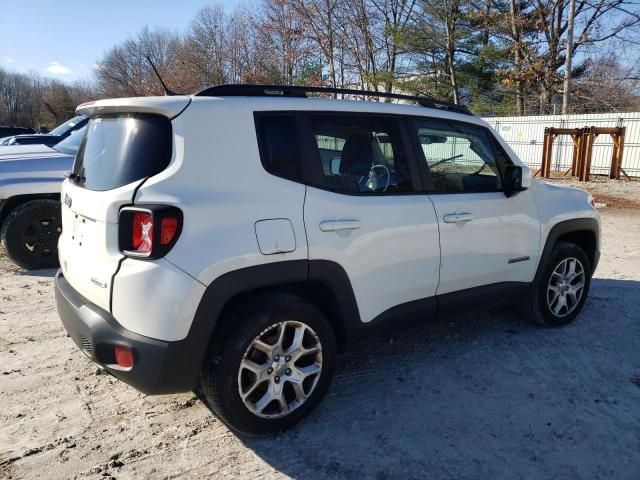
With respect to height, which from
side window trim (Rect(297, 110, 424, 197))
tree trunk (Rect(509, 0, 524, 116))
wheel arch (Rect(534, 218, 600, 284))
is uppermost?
tree trunk (Rect(509, 0, 524, 116))

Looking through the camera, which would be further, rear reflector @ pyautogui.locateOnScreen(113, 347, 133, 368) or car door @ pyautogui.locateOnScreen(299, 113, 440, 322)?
car door @ pyautogui.locateOnScreen(299, 113, 440, 322)

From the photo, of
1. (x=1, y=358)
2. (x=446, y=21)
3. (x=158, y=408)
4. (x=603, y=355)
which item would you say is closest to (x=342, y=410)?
(x=158, y=408)

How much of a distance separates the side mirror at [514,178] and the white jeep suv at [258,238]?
0.18 metres

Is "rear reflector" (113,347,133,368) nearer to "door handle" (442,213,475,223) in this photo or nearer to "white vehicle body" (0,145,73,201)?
"door handle" (442,213,475,223)

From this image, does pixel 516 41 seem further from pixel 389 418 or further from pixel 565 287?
pixel 389 418

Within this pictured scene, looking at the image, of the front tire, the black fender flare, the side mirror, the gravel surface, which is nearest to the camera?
the black fender flare

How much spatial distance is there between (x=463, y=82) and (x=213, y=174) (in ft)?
103

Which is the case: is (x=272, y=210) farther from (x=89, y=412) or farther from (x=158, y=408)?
(x=89, y=412)

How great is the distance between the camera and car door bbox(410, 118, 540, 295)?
3.37 m

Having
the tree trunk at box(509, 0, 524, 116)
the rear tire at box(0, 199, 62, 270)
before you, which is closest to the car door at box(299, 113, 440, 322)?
the rear tire at box(0, 199, 62, 270)

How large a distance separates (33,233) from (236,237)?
465cm

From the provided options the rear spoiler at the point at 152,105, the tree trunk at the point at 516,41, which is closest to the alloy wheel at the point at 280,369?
the rear spoiler at the point at 152,105

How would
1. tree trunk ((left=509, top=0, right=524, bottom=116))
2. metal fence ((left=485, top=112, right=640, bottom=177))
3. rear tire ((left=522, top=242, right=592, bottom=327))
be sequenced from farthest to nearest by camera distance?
tree trunk ((left=509, top=0, right=524, bottom=116))
metal fence ((left=485, top=112, right=640, bottom=177))
rear tire ((left=522, top=242, right=592, bottom=327))

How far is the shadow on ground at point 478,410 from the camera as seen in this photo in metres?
2.55
